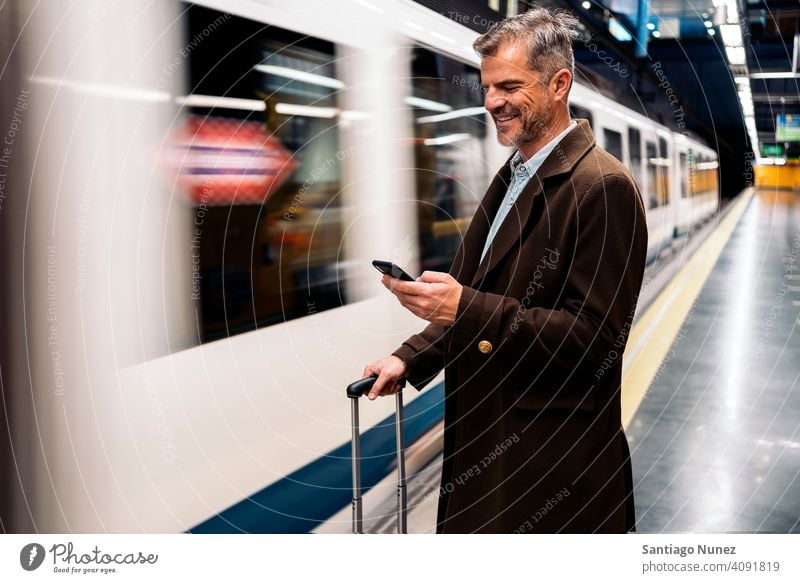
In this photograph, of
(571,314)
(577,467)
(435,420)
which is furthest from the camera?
(435,420)

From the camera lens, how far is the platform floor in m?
3.59

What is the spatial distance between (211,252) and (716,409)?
147 inches

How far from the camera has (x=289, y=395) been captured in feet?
8.91

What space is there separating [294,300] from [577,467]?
1.19 m

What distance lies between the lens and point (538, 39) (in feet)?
5.50

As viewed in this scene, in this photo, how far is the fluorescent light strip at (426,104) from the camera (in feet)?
11.2

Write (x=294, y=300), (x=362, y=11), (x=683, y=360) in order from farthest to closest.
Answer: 1. (x=683, y=360)
2. (x=362, y=11)
3. (x=294, y=300)

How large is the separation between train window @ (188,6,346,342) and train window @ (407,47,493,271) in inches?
27.5

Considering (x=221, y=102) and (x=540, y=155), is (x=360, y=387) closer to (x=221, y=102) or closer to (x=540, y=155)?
(x=540, y=155)

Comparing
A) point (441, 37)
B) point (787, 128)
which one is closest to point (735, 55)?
point (787, 128)

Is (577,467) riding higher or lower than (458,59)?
lower

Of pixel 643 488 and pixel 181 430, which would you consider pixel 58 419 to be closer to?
pixel 181 430
